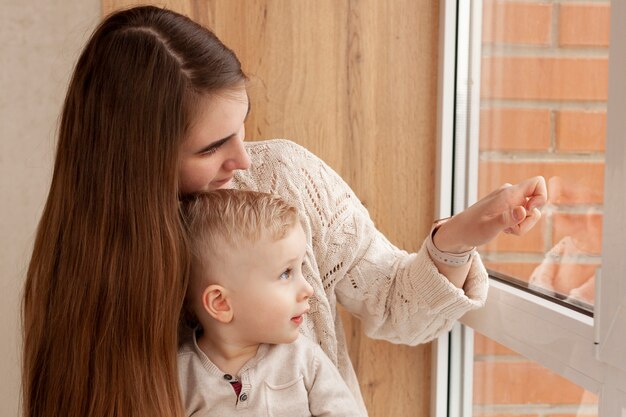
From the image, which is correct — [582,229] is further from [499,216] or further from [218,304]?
[218,304]

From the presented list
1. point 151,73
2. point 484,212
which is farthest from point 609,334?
point 151,73

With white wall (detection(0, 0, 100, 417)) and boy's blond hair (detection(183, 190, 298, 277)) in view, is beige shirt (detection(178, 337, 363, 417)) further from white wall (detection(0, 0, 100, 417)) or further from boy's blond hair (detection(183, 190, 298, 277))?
white wall (detection(0, 0, 100, 417))

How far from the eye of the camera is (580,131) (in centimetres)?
122

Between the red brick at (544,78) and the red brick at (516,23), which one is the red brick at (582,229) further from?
the red brick at (516,23)

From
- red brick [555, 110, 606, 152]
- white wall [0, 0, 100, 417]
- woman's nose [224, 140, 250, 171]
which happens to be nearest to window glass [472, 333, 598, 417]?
red brick [555, 110, 606, 152]

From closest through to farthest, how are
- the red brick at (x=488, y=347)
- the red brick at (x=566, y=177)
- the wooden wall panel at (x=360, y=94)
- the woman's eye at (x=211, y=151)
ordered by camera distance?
the red brick at (x=566, y=177), the woman's eye at (x=211, y=151), the red brick at (x=488, y=347), the wooden wall panel at (x=360, y=94)

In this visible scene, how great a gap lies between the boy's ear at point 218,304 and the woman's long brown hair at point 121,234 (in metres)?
Result: 0.05

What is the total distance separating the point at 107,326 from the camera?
1315 mm

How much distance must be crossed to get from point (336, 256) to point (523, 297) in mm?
386

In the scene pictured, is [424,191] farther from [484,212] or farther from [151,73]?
[151,73]

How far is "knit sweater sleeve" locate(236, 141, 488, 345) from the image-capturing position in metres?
1.58

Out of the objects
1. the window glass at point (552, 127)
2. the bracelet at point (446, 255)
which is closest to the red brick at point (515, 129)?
the window glass at point (552, 127)

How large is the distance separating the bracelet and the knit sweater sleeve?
76 mm

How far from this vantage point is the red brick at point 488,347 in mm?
1561
